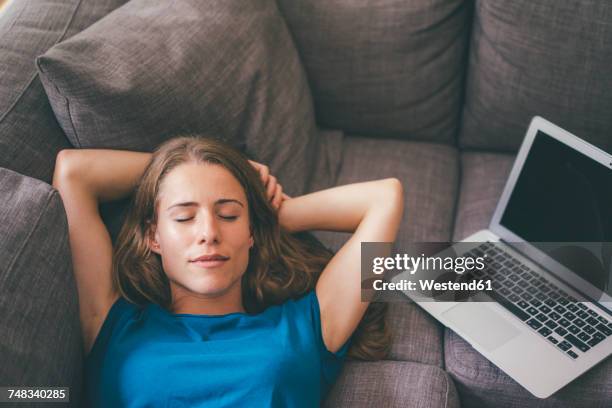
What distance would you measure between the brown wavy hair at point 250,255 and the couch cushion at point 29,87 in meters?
0.19

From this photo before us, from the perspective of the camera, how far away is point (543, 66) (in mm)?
1467

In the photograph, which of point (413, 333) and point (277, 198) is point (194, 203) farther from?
point (413, 333)

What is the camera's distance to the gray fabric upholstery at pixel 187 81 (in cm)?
113

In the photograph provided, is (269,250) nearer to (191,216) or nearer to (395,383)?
(191,216)

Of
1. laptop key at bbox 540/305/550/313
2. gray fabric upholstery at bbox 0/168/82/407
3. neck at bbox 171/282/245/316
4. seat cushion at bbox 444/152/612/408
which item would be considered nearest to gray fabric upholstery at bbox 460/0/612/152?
laptop key at bbox 540/305/550/313

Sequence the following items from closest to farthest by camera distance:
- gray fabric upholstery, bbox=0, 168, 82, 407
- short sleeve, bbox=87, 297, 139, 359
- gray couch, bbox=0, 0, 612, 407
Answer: gray fabric upholstery, bbox=0, 168, 82, 407
gray couch, bbox=0, 0, 612, 407
short sleeve, bbox=87, 297, 139, 359

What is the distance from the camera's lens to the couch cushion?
1101mm

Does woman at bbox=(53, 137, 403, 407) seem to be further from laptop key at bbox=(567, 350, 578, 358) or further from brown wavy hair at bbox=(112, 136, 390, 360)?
laptop key at bbox=(567, 350, 578, 358)

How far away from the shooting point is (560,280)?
1312mm

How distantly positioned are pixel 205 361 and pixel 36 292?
313 millimetres

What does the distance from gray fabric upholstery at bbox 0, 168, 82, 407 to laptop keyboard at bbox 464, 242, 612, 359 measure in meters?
0.83

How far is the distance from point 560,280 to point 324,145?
0.70 metres

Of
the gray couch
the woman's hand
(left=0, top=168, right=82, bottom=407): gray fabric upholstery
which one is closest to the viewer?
(left=0, top=168, right=82, bottom=407): gray fabric upholstery

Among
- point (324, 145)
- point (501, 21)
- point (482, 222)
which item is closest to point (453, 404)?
point (482, 222)
